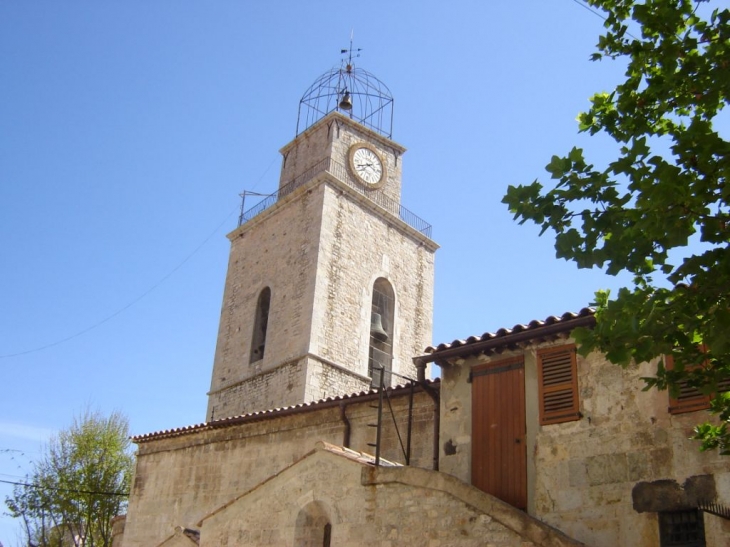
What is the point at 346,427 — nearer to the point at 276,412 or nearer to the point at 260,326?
the point at 276,412

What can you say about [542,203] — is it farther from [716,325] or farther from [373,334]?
[373,334]

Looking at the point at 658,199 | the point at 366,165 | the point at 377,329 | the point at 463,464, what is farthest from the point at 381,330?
the point at 658,199

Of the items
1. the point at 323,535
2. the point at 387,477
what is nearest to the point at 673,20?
the point at 387,477

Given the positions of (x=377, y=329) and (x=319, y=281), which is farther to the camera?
(x=377, y=329)

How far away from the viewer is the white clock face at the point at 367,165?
94.8 ft

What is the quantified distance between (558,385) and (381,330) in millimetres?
15456

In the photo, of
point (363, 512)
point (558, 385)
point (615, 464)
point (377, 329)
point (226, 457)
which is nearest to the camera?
point (615, 464)

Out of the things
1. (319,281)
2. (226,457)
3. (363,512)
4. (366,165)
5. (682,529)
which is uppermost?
(366,165)

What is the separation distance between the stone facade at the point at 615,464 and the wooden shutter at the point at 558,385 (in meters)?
0.09

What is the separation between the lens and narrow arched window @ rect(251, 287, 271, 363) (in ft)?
86.3

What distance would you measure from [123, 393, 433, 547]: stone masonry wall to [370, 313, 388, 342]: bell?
9.62 meters

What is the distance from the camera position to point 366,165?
29.3 metres

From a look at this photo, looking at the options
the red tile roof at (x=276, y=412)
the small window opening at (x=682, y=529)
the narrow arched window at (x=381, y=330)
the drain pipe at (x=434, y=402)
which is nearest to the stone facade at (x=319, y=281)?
the narrow arched window at (x=381, y=330)

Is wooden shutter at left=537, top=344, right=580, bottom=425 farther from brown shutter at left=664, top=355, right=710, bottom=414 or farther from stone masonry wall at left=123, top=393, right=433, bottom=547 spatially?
stone masonry wall at left=123, top=393, right=433, bottom=547
